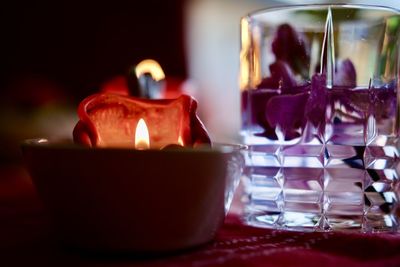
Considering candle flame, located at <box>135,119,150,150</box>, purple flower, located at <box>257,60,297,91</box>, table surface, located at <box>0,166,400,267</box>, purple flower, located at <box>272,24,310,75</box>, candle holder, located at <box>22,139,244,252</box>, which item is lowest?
table surface, located at <box>0,166,400,267</box>

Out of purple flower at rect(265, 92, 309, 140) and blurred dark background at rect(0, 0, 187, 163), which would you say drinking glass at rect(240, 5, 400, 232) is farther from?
blurred dark background at rect(0, 0, 187, 163)

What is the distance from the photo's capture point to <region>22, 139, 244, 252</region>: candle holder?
0.97ft

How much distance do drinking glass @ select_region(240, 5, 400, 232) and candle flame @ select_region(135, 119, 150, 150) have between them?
12 centimetres

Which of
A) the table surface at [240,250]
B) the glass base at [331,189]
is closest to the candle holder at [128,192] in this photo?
the table surface at [240,250]

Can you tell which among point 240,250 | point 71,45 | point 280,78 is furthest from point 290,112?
point 71,45

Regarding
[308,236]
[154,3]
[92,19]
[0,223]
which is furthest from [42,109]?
[308,236]

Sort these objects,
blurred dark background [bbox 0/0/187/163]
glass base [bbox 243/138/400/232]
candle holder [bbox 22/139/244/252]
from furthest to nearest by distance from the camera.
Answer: blurred dark background [bbox 0/0/187/163] → glass base [bbox 243/138/400/232] → candle holder [bbox 22/139/244/252]

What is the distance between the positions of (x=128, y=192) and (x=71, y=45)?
1654mm

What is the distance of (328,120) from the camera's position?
42 cm

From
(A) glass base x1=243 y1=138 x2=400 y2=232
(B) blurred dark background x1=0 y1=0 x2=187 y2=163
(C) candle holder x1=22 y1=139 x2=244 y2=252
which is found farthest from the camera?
(B) blurred dark background x1=0 y1=0 x2=187 y2=163

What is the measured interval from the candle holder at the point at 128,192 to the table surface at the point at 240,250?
0.04 feet

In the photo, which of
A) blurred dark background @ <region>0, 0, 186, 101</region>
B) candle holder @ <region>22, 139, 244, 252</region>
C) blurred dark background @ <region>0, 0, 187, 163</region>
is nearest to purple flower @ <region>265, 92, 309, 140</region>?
candle holder @ <region>22, 139, 244, 252</region>

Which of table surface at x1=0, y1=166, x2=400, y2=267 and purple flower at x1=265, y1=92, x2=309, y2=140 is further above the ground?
purple flower at x1=265, y1=92, x2=309, y2=140

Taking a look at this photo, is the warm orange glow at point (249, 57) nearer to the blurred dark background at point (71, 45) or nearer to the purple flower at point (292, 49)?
the purple flower at point (292, 49)
